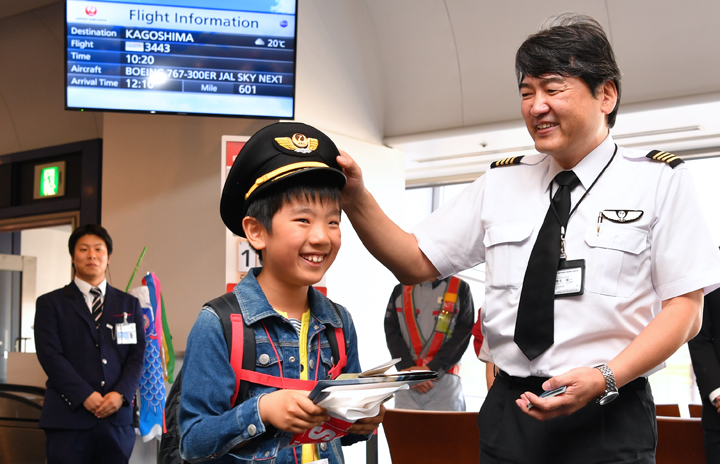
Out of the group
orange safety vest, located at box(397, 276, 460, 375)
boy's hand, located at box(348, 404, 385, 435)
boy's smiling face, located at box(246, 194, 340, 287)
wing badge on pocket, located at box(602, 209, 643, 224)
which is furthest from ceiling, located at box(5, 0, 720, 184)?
boy's hand, located at box(348, 404, 385, 435)

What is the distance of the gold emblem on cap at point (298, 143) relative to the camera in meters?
1.40

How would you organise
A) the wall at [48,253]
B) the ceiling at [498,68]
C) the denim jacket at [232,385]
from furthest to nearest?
the wall at [48,253] → the ceiling at [498,68] → the denim jacket at [232,385]

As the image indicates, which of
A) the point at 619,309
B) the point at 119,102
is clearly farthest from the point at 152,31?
the point at 619,309

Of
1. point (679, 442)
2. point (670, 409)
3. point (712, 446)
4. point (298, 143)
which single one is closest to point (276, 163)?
point (298, 143)

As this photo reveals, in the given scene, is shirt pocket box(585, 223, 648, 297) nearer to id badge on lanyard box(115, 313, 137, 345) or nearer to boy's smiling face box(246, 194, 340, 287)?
boy's smiling face box(246, 194, 340, 287)

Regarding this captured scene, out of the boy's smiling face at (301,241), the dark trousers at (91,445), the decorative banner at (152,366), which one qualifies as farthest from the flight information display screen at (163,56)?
the boy's smiling face at (301,241)

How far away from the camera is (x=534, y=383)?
153cm

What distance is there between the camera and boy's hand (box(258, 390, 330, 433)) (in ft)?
3.66

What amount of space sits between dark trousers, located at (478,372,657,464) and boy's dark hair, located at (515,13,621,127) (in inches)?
29.0

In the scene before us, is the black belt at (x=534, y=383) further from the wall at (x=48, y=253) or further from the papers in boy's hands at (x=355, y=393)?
the wall at (x=48, y=253)

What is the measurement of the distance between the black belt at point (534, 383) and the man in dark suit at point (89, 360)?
2.74 m

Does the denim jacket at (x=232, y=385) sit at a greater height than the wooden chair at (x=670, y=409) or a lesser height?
greater

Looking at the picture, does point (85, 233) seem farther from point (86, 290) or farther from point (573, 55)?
point (573, 55)

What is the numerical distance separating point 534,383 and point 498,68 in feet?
13.4
